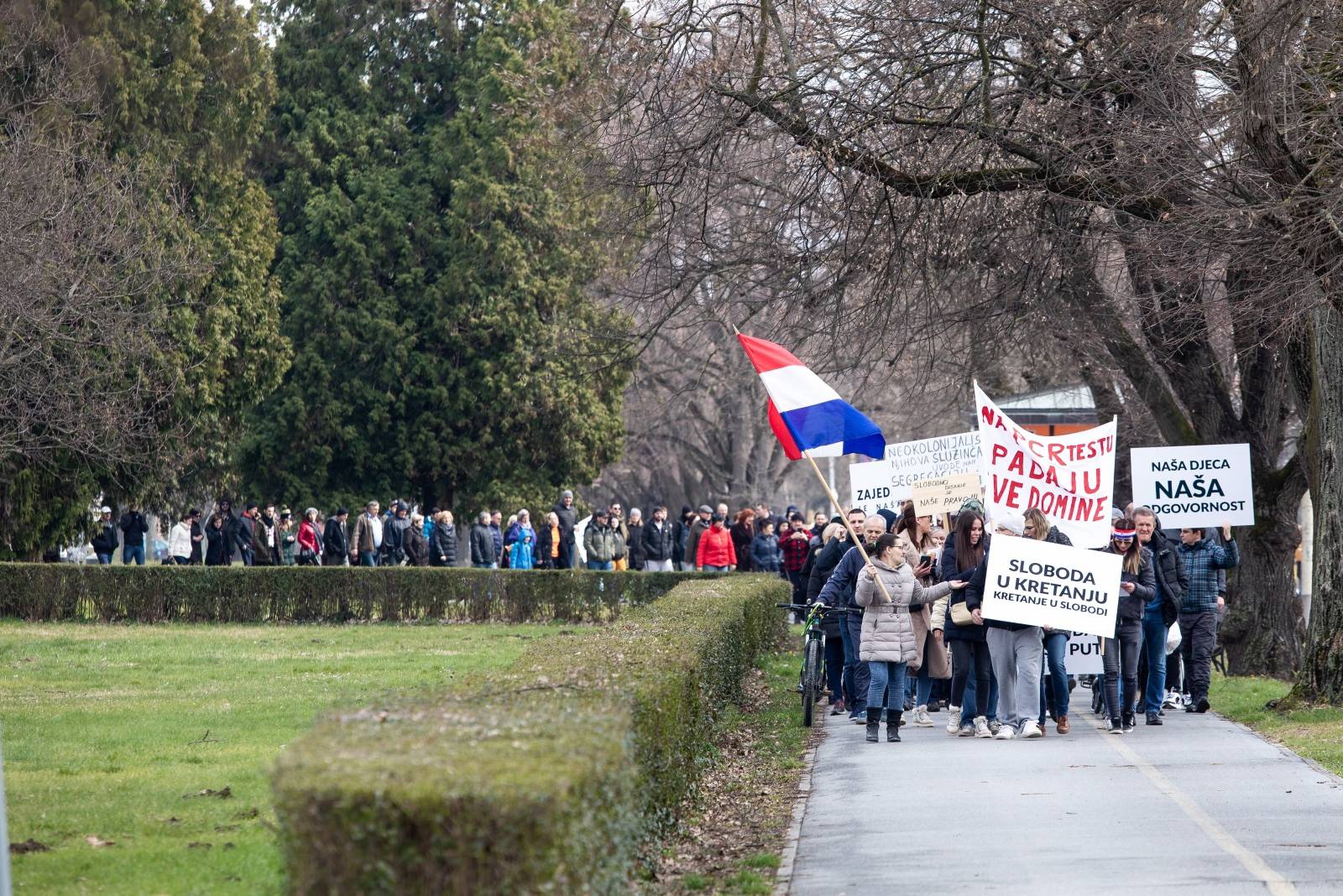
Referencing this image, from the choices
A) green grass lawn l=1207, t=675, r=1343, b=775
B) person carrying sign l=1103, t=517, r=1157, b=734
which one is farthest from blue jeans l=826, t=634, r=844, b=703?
green grass lawn l=1207, t=675, r=1343, b=775

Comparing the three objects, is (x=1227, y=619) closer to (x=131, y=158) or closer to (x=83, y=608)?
(x=83, y=608)

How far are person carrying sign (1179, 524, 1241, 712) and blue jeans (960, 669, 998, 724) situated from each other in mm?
2509

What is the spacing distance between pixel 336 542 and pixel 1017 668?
79.2 ft

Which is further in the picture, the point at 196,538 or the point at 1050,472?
the point at 196,538

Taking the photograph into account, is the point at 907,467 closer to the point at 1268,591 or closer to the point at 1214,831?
the point at 1268,591

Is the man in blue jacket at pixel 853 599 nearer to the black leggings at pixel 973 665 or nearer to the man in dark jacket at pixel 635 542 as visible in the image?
the black leggings at pixel 973 665

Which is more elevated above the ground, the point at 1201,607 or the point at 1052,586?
the point at 1052,586

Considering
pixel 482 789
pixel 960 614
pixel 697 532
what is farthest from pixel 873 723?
pixel 697 532

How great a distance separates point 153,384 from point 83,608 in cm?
639

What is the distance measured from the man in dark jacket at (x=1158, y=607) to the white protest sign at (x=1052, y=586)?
1304 millimetres

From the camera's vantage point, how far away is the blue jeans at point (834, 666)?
1625 centimetres

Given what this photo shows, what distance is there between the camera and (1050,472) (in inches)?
586

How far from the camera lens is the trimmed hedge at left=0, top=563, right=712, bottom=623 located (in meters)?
27.6

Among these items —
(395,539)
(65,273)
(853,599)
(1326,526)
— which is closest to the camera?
(853,599)
